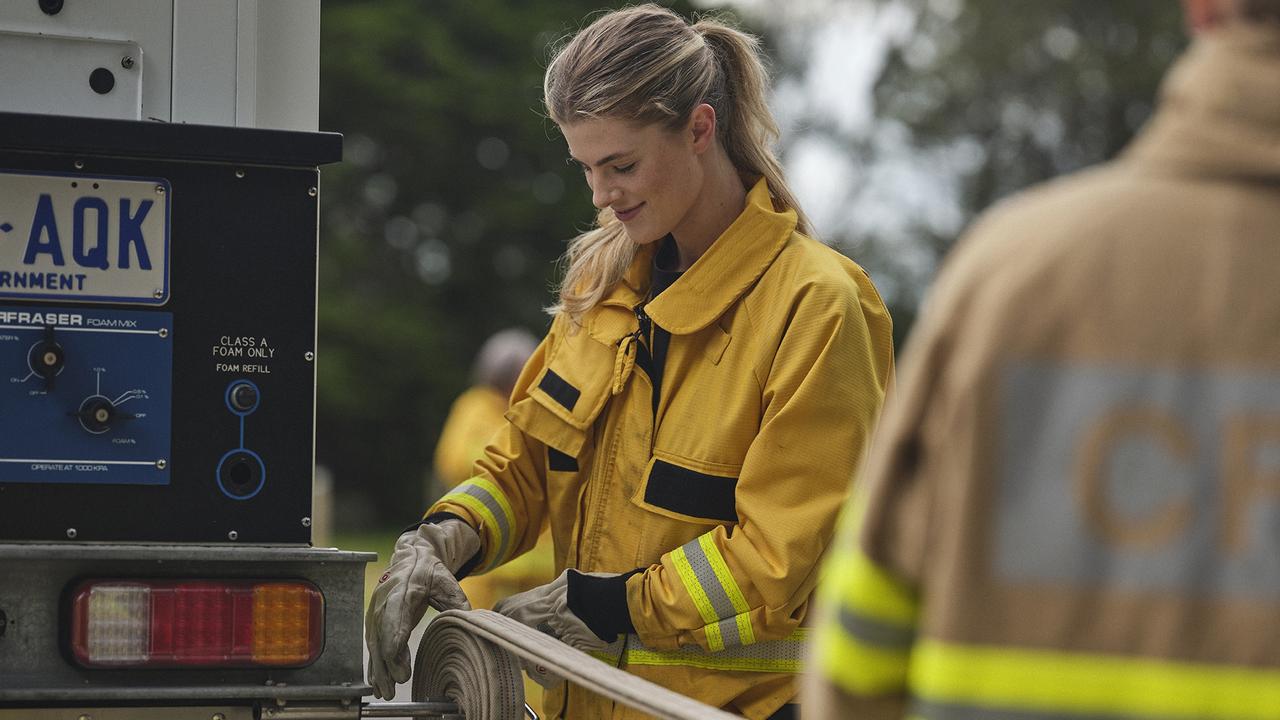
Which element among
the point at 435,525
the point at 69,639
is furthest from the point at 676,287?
the point at 69,639

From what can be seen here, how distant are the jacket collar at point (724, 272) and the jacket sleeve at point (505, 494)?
0.44m

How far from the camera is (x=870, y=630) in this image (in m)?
1.63

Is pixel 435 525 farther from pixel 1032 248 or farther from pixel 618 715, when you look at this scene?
pixel 1032 248

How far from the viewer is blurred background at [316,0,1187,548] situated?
2739 cm

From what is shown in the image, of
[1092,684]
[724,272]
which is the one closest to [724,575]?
[724,272]

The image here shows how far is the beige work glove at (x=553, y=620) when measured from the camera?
3238 mm

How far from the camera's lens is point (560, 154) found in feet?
93.0

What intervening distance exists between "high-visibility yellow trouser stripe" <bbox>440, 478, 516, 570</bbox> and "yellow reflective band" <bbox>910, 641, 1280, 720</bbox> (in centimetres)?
208

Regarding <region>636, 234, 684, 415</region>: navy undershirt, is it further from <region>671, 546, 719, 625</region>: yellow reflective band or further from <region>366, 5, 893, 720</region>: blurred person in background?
<region>671, 546, 719, 625</region>: yellow reflective band

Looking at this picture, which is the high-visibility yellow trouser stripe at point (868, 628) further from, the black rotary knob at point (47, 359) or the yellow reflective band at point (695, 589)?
the black rotary knob at point (47, 359)

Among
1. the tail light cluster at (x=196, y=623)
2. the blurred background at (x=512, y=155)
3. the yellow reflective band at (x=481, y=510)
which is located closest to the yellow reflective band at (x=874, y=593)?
the tail light cluster at (x=196, y=623)

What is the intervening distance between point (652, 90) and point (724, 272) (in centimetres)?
37

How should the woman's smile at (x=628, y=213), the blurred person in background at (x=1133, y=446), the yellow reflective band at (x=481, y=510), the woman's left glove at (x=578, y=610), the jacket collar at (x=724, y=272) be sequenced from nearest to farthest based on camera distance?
the blurred person in background at (x=1133, y=446)
the woman's left glove at (x=578, y=610)
the jacket collar at (x=724, y=272)
the woman's smile at (x=628, y=213)
the yellow reflective band at (x=481, y=510)

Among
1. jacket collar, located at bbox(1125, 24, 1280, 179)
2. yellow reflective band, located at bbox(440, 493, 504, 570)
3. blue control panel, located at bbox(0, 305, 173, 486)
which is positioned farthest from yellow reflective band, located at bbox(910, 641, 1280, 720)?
yellow reflective band, located at bbox(440, 493, 504, 570)
